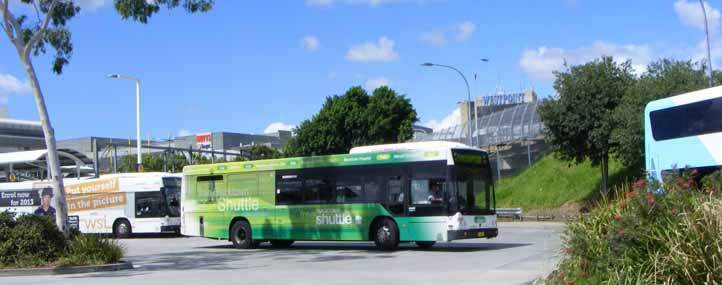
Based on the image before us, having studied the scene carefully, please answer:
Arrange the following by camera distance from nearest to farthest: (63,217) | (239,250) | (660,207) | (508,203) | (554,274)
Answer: (660,207) < (554,274) < (63,217) < (239,250) < (508,203)

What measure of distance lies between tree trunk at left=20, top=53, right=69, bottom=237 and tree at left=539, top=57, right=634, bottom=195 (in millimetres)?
29862

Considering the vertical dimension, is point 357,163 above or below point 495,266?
above

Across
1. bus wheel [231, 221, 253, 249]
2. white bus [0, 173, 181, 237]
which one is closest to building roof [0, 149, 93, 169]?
white bus [0, 173, 181, 237]

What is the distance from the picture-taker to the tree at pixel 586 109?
43750 mm

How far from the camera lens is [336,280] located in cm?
1516

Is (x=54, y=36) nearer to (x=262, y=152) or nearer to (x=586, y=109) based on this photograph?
(x=586, y=109)

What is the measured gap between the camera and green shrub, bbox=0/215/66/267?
1798 cm

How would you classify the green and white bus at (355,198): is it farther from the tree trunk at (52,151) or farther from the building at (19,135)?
the building at (19,135)

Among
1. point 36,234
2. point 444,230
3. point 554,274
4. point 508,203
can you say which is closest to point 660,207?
point 554,274

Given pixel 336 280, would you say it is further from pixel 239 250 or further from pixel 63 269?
pixel 239 250

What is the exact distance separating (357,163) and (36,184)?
22634mm

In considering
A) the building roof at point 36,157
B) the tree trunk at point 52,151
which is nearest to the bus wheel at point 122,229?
the building roof at point 36,157

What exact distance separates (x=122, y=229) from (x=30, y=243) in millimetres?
19161

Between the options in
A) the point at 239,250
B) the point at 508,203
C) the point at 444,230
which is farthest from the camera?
the point at 508,203
